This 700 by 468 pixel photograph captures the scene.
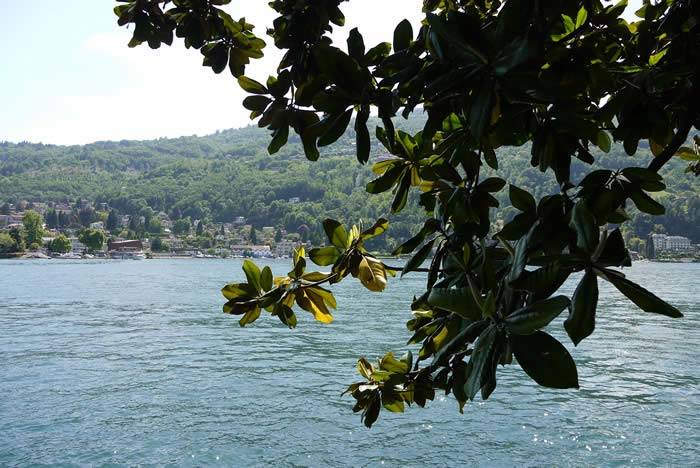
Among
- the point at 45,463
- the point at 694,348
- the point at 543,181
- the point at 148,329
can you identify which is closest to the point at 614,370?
the point at 694,348

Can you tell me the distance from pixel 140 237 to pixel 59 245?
19.5m

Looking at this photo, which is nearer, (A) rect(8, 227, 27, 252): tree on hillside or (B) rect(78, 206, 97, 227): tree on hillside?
(A) rect(8, 227, 27, 252): tree on hillside

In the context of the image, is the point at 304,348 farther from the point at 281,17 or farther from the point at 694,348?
the point at 281,17

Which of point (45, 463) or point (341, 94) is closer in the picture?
point (341, 94)

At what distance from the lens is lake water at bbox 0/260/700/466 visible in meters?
9.05

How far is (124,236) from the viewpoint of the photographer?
5012 inches

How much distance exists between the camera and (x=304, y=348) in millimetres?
18438

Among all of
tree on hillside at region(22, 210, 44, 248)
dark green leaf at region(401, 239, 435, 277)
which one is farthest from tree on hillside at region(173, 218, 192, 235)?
dark green leaf at region(401, 239, 435, 277)

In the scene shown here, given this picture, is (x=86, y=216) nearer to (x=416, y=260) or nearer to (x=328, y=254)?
(x=328, y=254)

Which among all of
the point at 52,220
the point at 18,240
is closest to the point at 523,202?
the point at 18,240

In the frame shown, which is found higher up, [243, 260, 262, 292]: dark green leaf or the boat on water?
[243, 260, 262, 292]: dark green leaf

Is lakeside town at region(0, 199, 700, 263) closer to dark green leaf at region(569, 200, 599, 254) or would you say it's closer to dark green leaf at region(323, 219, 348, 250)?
dark green leaf at region(323, 219, 348, 250)

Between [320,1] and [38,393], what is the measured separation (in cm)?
1301

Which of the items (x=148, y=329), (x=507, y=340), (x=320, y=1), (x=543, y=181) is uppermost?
(x=543, y=181)
